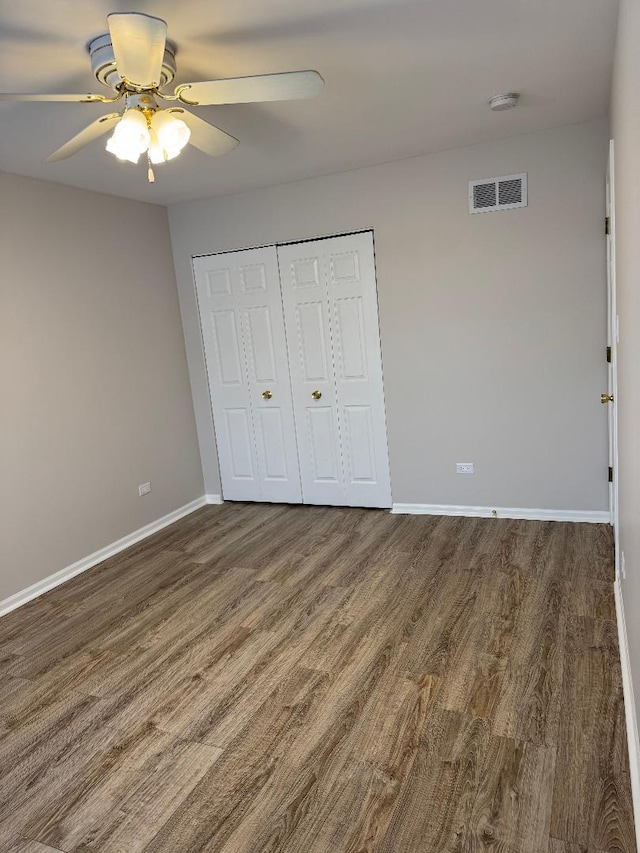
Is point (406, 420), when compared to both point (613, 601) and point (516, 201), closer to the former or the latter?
point (516, 201)

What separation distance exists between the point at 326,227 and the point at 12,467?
8.81ft

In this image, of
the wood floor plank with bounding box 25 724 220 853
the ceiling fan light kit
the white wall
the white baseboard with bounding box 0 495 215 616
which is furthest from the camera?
the white wall

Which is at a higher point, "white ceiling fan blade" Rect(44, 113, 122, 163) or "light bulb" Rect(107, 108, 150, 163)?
"white ceiling fan blade" Rect(44, 113, 122, 163)

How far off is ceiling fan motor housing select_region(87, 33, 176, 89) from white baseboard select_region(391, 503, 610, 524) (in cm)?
324

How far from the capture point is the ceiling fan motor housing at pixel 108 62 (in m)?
2.05

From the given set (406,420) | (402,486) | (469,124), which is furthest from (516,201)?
(402,486)

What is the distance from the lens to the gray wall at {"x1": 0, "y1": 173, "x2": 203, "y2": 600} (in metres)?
3.58

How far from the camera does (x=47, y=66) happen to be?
7.27ft

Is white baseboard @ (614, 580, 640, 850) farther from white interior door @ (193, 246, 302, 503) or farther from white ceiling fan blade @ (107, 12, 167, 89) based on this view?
white interior door @ (193, 246, 302, 503)

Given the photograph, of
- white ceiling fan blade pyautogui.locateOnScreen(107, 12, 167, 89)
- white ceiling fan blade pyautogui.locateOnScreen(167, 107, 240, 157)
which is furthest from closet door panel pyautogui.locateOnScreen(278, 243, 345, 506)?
white ceiling fan blade pyautogui.locateOnScreen(107, 12, 167, 89)

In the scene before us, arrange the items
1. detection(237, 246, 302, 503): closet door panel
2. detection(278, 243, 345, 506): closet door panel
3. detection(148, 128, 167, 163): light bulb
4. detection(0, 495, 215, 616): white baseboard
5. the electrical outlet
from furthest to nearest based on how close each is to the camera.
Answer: detection(237, 246, 302, 503): closet door panel → detection(278, 243, 345, 506): closet door panel → the electrical outlet → detection(0, 495, 215, 616): white baseboard → detection(148, 128, 167, 163): light bulb

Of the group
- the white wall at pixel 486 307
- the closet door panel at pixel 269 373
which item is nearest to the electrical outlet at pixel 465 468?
the white wall at pixel 486 307

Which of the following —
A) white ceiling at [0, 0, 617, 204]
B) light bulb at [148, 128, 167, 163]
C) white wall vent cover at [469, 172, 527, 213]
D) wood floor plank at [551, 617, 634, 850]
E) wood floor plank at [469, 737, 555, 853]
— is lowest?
wood floor plank at [469, 737, 555, 853]

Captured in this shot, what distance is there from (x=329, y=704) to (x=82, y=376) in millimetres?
2764
